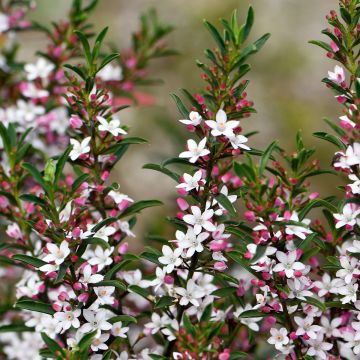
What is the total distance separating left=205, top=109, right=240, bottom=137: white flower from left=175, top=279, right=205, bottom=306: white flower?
0.36 meters

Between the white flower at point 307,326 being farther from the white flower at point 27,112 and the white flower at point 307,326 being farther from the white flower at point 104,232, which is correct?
the white flower at point 27,112

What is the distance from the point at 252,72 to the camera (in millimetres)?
4816

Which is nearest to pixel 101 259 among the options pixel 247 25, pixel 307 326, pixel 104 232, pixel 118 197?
pixel 104 232

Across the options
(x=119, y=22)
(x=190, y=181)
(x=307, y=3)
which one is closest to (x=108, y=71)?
(x=190, y=181)

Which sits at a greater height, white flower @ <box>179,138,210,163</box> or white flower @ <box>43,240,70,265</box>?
white flower @ <box>179,138,210,163</box>

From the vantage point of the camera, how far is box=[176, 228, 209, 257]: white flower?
1475mm

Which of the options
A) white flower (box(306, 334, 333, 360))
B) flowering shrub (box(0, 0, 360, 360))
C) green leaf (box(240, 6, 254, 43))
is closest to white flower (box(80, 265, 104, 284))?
flowering shrub (box(0, 0, 360, 360))

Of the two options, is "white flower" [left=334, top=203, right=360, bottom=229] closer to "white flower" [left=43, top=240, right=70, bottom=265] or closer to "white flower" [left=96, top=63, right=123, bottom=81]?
"white flower" [left=43, top=240, right=70, bottom=265]

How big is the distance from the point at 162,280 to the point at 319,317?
0.40 m

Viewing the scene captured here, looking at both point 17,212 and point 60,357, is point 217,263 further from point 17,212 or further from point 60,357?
point 17,212

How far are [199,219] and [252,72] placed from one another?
3483 mm

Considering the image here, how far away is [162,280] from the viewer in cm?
158

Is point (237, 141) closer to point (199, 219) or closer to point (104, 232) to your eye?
point (199, 219)

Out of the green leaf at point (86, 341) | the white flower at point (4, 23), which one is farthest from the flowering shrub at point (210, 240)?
the white flower at point (4, 23)
